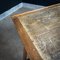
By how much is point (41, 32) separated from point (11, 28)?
1350 millimetres

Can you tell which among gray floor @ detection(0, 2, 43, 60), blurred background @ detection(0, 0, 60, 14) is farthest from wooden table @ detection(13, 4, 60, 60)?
blurred background @ detection(0, 0, 60, 14)

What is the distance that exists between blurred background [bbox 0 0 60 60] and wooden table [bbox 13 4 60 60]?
78 cm

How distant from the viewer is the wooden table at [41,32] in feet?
2.78

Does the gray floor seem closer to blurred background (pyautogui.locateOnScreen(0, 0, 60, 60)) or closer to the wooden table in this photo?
blurred background (pyautogui.locateOnScreen(0, 0, 60, 60))

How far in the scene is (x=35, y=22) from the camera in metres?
1.09

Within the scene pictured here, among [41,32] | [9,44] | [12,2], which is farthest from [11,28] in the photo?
[41,32]

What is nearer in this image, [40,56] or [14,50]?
[40,56]

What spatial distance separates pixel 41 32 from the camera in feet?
3.26

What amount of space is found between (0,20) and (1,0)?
1.16ft

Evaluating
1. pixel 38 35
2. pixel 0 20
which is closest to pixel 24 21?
pixel 38 35

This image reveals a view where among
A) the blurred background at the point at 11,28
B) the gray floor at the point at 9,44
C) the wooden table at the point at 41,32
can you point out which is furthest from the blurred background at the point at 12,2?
the wooden table at the point at 41,32

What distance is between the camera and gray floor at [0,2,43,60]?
1.80 meters

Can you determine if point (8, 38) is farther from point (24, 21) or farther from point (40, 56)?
point (40, 56)

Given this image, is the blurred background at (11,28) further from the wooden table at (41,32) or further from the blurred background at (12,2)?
the wooden table at (41,32)
